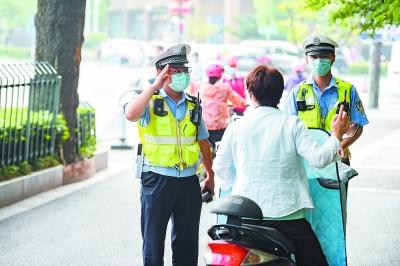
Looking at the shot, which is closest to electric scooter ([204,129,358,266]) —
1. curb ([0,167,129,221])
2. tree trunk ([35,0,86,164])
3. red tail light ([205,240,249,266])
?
red tail light ([205,240,249,266])

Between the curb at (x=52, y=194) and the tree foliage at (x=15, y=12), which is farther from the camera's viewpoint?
the tree foliage at (x=15, y=12)

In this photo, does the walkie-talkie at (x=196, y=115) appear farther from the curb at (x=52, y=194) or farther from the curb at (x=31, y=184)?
the curb at (x=31, y=184)

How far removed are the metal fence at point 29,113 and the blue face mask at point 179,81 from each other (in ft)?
19.1

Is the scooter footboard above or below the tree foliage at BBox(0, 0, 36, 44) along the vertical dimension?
below

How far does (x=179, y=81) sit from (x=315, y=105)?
1310 millimetres

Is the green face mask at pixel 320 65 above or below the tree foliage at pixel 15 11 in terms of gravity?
below

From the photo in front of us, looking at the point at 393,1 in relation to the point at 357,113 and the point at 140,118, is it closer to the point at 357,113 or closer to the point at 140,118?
the point at 357,113

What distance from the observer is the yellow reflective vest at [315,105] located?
729 cm

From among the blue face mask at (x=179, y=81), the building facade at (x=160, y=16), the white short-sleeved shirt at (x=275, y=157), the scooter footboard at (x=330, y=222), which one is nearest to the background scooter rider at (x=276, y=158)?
the white short-sleeved shirt at (x=275, y=157)

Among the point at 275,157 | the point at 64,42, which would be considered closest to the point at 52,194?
the point at 64,42

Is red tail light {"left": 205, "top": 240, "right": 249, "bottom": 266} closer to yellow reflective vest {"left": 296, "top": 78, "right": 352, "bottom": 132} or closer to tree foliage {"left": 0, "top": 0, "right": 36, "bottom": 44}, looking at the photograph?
yellow reflective vest {"left": 296, "top": 78, "right": 352, "bottom": 132}

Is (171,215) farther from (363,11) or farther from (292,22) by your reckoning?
(292,22)

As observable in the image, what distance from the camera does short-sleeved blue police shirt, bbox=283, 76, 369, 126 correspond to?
734 cm

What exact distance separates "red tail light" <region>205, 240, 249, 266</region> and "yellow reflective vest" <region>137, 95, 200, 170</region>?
164cm
